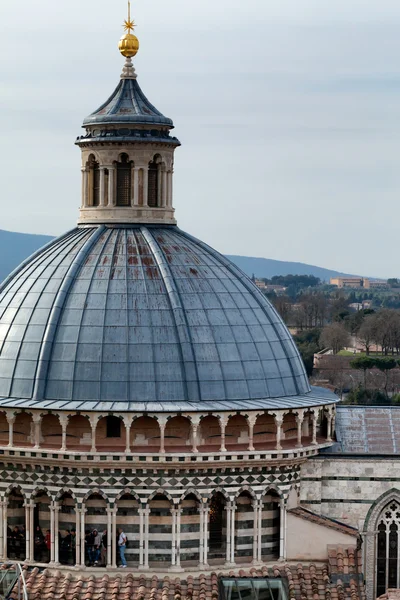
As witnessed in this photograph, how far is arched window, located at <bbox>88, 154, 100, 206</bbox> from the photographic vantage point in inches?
1848

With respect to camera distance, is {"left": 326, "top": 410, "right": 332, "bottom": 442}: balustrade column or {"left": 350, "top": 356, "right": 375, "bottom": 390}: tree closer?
{"left": 326, "top": 410, "right": 332, "bottom": 442}: balustrade column

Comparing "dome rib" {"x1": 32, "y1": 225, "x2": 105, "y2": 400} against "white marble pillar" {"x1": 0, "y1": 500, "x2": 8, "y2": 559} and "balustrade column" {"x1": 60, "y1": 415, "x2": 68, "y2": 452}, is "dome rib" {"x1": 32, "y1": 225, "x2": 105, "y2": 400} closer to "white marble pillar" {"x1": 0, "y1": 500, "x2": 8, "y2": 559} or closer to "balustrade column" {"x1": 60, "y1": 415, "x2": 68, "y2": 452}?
"balustrade column" {"x1": 60, "y1": 415, "x2": 68, "y2": 452}

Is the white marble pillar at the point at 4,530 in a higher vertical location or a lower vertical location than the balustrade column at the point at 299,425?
lower

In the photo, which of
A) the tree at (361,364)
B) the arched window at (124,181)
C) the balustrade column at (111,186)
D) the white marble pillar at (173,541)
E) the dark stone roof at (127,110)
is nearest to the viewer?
the white marble pillar at (173,541)

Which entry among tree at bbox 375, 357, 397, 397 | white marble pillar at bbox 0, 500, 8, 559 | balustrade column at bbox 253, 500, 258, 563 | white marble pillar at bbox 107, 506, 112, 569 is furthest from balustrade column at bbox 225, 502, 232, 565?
tree at bbox 375, 357, 397, 397

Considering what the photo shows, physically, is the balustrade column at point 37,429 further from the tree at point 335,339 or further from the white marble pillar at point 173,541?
the tree at point 335,339

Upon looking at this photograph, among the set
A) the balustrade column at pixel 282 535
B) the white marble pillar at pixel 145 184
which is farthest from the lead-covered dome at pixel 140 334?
the balustrade column at pixel 282 535

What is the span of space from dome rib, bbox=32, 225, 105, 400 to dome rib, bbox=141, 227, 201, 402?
2005mm

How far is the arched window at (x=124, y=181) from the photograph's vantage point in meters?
46.6

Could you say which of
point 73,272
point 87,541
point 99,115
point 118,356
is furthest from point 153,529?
point 99,115

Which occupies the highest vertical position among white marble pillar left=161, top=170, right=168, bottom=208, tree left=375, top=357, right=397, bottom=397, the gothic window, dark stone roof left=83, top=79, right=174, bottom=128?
dark stone roof left=83, top=79, right=174, bottom=128

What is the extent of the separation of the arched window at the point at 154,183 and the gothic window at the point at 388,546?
423 inches

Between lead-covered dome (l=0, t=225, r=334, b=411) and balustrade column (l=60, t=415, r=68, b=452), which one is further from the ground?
lead-covered dome (l=0, t=225, r=334, b=411)

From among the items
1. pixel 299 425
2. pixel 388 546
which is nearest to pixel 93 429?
pixel 299 425
